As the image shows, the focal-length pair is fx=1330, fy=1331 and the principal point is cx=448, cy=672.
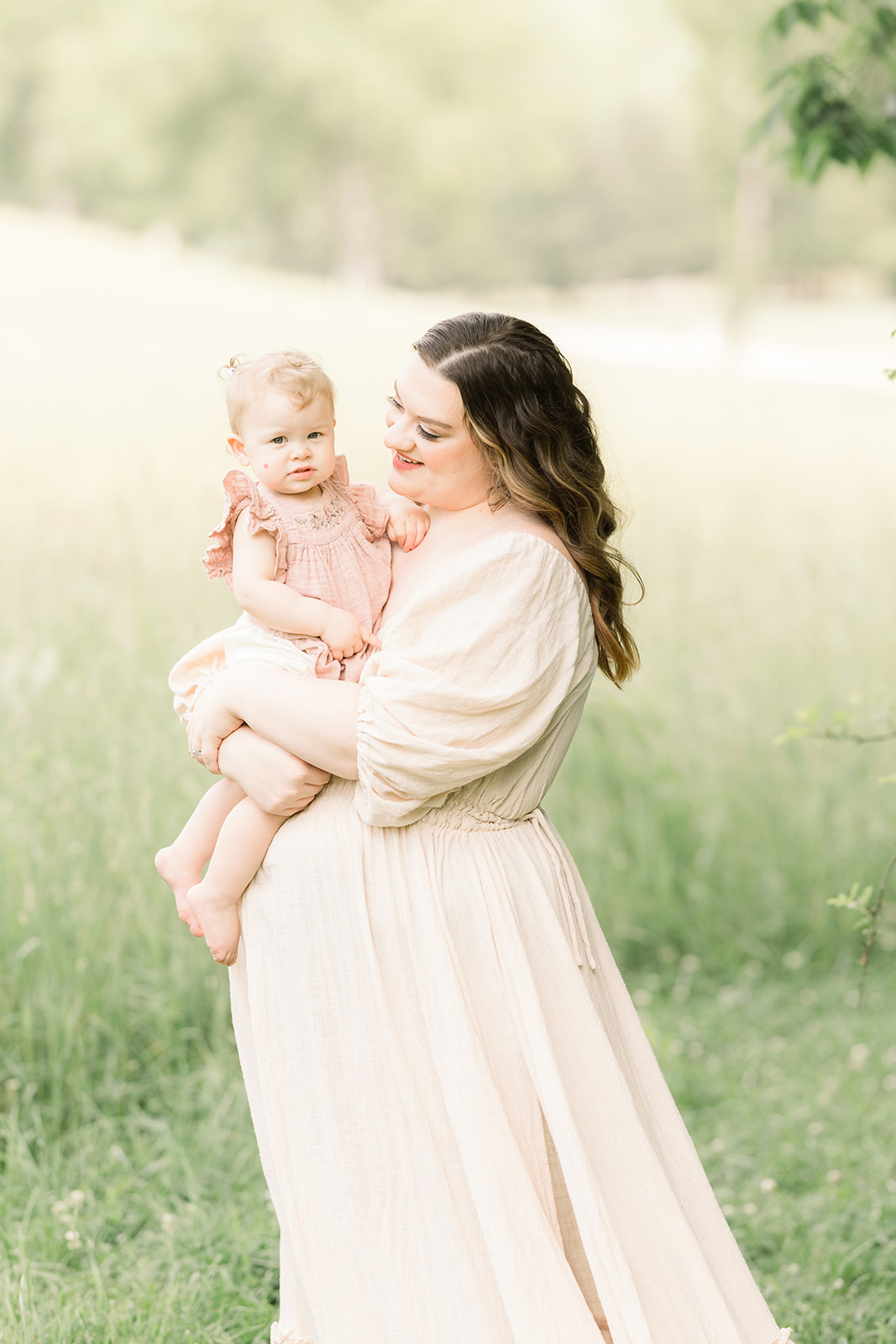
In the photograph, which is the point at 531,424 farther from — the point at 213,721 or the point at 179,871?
the point at 179,871

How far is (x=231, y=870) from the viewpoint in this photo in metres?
2.16

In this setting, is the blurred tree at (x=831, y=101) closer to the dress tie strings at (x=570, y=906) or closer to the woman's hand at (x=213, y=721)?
the dress tie strings at (x=570, y=906)

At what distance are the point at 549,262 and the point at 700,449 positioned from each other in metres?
5.81

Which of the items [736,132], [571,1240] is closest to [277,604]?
[571,1240]

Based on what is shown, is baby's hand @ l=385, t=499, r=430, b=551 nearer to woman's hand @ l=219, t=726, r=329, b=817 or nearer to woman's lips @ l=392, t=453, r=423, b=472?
woman's lips @ l=392, t=453, r=423, b=472

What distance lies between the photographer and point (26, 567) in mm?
5207

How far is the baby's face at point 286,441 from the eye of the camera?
2.09 meters

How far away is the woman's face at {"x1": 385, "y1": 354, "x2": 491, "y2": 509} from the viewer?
2.08 meters

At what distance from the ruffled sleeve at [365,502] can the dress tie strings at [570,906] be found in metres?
0.56

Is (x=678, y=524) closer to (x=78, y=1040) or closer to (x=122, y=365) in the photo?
(x=122, y=365)

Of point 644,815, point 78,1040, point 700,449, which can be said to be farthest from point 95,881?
point 700,449

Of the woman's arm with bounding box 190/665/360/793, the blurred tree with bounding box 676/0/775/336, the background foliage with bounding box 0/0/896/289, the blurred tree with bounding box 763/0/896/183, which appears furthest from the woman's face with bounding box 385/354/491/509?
the background foliage with bounding box 0/0/896/289

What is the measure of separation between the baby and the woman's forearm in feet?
0.18

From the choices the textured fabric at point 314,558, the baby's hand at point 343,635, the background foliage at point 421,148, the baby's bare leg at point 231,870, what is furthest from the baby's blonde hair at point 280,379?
the background foliage at point 421,148
